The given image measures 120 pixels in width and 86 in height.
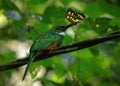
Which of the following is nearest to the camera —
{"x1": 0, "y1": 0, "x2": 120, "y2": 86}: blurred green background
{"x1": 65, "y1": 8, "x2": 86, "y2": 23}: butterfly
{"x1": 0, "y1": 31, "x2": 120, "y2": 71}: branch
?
{"x1": 0, "y1": 31, "x2": 120, "y2": 71}: branch

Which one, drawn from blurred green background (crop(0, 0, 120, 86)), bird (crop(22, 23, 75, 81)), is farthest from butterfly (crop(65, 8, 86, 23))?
blurred green background (crop(0, 0, 120, 86))

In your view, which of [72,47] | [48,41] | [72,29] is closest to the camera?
[72,47]

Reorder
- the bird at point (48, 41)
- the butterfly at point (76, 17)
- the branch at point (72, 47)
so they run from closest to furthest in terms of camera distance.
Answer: the branch at point (72, 47) → the butterfly at point (76, 17) → the bird at point (48, 41)

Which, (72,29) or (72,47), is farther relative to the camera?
(72,29)

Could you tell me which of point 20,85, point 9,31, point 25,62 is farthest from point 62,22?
point 9,31

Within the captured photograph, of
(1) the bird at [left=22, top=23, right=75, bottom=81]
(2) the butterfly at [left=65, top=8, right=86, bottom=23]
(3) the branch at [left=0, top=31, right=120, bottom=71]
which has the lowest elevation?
(1) the bird at [left=22, top=23, right=75, bottom=81]

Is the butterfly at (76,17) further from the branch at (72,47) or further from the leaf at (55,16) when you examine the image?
the leaf at (55,16)

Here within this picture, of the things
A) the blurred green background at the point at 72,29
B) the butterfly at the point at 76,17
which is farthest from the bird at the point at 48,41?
the blurred green background at the point at 72,29

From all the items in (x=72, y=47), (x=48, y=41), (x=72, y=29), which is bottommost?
(x=72, y=29)

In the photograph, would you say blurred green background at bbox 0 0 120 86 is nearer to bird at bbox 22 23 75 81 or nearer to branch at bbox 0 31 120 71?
bird at bbox 22 23 75 81

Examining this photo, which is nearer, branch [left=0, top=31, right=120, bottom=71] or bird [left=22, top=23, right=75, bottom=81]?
branch [left=0, top=31, right=120, bottom=71]

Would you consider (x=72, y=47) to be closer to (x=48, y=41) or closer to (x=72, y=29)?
(x=48, y=41)

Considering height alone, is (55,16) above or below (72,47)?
below

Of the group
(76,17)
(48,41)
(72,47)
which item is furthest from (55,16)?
(72,47)
